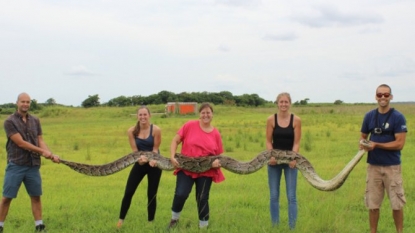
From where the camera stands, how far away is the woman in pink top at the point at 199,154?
7.18 metres

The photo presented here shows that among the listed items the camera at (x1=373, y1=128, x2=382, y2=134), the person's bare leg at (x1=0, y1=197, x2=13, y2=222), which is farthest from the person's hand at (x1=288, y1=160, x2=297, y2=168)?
the person's bare leg at (x1=0, y1=197, x2=13, y2=222)

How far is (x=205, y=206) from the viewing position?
23.6ft

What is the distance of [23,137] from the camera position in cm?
738

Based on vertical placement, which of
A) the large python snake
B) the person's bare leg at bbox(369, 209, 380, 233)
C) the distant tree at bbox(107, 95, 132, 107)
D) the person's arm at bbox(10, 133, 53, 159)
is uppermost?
the distant tree at bbox(107, 95, 132, 107)

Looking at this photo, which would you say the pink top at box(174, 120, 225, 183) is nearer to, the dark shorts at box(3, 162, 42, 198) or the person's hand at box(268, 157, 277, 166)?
the person's hand at box(268, 157, 277, 166)

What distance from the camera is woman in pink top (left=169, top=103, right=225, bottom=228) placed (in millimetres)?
7180

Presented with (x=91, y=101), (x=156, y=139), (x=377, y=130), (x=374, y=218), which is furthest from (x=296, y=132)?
(x=91, y=101)

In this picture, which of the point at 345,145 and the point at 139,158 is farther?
the point at 345,145

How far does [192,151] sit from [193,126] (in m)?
0.41

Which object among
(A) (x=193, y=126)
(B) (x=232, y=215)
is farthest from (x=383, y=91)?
(B) (x=232, y=215)

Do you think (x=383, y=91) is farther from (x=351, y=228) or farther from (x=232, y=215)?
(x=232, y=215)

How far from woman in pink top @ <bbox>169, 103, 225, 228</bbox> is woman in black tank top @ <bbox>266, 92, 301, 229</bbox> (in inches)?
36.7

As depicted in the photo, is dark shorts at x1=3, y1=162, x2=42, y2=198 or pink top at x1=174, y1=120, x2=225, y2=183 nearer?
pink top at x1=174, y1=120, x2=225, y2=183

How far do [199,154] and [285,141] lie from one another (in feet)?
4.67
